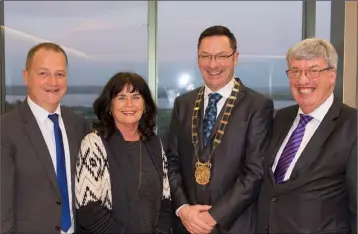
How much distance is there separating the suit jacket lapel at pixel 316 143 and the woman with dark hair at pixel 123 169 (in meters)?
0.79

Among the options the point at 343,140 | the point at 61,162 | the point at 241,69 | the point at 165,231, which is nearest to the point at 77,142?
the point at 61,162

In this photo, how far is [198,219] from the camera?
264 centimetres

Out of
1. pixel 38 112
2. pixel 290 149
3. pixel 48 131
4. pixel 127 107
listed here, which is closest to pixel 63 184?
pixel 48 131

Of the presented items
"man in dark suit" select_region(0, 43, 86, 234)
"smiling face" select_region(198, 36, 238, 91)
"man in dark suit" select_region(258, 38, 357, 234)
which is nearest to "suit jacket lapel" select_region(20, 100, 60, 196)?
"man in dark suit" select_region(0, 43, 86, 234)

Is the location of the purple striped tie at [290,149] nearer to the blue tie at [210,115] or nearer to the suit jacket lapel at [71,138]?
the blue tie at [210,115]

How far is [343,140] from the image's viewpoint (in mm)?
2219

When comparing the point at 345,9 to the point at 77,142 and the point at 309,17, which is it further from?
the point at 77,142

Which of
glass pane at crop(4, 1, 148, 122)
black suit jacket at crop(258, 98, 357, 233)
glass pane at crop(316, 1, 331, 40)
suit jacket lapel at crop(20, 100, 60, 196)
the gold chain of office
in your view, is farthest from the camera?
glass pane at crop(4, 1, 148, 122)

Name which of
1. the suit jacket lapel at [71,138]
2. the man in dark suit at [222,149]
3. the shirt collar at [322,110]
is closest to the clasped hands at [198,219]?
the man in dark suit at [222,149]

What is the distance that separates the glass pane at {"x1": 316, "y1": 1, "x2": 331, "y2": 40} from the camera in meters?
3.80

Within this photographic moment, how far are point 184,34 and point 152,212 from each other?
2.94 meters

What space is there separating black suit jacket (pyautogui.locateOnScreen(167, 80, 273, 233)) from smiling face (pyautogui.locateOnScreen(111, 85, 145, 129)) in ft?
1.08

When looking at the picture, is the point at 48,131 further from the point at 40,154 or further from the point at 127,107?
the point at 127,107

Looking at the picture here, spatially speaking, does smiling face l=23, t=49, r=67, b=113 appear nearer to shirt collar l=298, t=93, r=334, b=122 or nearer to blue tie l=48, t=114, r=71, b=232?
blue tie l=48, t=114, r=71, b=232
